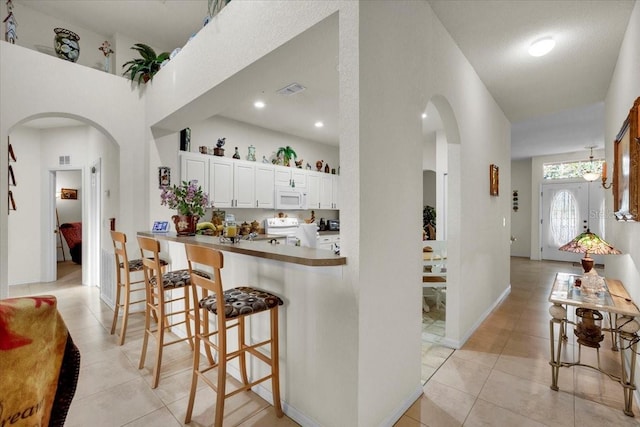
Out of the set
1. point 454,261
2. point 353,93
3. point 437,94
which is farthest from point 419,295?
A: point 437,94

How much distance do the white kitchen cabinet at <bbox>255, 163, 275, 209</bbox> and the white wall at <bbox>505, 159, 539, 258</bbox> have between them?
23.0 ft

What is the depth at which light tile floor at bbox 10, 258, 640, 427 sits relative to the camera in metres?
1.84

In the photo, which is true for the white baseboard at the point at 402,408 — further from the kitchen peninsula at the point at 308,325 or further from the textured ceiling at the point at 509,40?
the textured ceiling at the point at 509,40

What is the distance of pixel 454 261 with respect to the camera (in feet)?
9.19

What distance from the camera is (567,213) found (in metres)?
7.54

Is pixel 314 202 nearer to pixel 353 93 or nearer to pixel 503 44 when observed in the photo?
pixel 503 44

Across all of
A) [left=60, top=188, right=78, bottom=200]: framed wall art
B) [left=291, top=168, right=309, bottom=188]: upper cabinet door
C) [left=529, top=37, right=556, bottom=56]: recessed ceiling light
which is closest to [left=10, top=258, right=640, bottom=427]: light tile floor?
[left=529, top=37, right=556, bottom=56]: recessed ceiling light

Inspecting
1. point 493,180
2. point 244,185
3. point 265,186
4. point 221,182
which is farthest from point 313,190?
point 493,180

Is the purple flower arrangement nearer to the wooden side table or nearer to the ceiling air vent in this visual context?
the ceiling air vent

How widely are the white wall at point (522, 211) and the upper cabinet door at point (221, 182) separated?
25.6 ft

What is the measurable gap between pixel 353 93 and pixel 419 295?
4.72 ft

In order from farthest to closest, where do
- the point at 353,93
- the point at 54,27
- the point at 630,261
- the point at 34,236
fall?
the point at 34,236 < the point at 54,27 < the point at 630,261 < the point at 353,93

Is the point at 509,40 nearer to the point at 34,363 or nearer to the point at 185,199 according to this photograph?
the point at 185,199

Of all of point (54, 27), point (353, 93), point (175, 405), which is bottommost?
point (175, 405)
